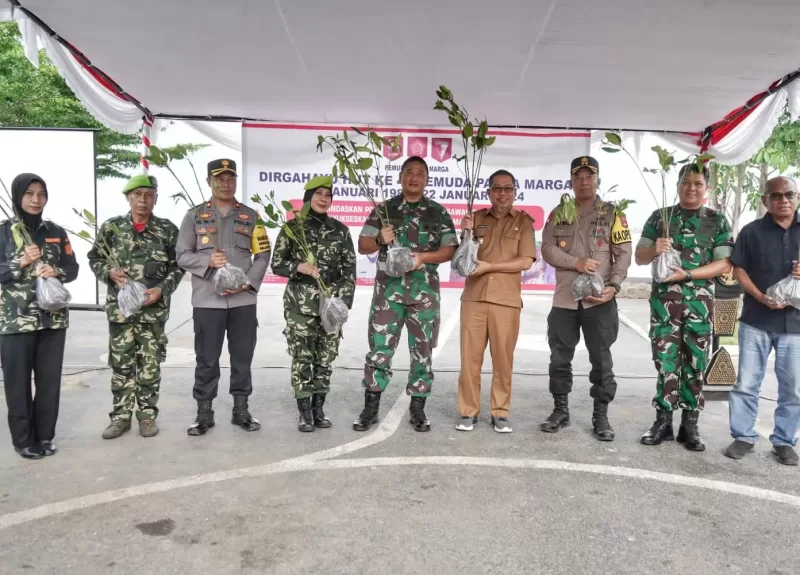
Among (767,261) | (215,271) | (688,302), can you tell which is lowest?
(688,302)

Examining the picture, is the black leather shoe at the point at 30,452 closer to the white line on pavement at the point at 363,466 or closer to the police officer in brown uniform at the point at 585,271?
the white line on pavement at the point at 363,466

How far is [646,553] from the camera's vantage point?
2.73 m

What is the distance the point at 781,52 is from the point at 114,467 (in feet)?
14.8

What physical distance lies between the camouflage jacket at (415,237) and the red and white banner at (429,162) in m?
1.60

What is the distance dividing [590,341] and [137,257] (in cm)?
282

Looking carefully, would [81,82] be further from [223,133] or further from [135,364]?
[135,364]

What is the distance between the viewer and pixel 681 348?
4.07 m

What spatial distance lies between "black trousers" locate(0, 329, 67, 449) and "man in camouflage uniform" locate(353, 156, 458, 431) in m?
1.79

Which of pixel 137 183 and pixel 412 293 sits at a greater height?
pixel 137 183

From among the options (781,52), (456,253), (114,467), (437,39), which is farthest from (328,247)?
(781,52)

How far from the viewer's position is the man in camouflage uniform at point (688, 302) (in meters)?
3.97

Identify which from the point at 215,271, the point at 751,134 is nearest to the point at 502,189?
the point at 215,271

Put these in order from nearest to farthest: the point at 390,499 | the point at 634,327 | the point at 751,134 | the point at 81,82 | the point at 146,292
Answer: the point at 390,499
the point at 146,292
the point at 81,82
the point at 751,134
the point at 634,327

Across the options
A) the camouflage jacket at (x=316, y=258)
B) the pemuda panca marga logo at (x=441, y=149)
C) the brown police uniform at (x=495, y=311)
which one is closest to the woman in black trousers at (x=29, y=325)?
the camouflage jacket at (x=316, y=258)
